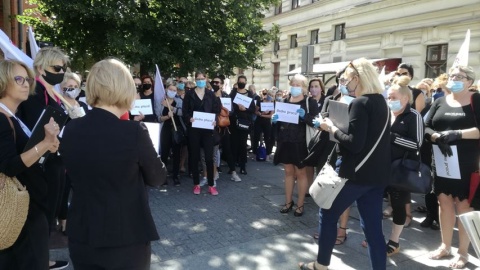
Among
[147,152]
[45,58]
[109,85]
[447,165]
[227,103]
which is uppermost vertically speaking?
[45,58]

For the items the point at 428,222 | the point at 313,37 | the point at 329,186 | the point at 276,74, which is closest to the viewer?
the point at 329,186

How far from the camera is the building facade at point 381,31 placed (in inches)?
621

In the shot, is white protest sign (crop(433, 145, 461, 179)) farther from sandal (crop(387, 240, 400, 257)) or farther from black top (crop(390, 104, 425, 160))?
sandal (crop(387, 240, 400, 257))

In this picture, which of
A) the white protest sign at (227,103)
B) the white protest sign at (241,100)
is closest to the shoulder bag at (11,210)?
the white protest sign at (227,103)

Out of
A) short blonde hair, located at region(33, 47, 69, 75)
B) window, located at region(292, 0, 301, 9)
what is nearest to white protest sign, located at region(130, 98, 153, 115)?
short blonde hair, located at region(33, 47, 69, 75)

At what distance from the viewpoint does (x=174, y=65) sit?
11.4 metres

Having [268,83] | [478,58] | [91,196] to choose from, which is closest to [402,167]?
[91,196]

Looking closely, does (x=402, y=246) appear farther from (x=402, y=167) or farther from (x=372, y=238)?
(x=372, y=238)

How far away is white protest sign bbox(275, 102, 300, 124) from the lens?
5594 millimetres

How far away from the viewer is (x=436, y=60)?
16891 mm

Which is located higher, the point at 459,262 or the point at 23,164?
the point at 23,164

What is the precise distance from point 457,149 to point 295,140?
213 centimetres

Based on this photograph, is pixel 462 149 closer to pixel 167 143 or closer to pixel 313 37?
pixel 167 143

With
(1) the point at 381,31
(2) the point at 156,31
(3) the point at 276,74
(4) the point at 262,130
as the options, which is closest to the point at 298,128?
(4) the point at 262,130
